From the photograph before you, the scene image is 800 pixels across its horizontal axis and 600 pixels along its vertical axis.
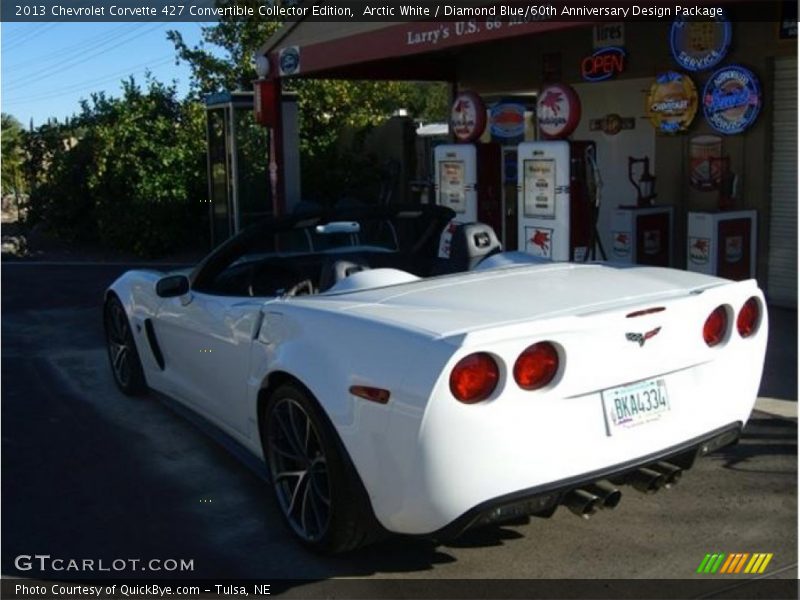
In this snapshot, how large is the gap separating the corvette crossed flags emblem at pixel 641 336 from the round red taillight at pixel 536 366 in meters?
0.33

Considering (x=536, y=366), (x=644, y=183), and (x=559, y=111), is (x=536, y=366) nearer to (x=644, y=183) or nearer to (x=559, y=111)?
(x=559, y=111)

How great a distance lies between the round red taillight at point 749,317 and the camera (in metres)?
4.09

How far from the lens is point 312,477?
400 centimetres

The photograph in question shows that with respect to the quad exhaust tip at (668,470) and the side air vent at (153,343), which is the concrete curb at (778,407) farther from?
the side air vent at (153,343)

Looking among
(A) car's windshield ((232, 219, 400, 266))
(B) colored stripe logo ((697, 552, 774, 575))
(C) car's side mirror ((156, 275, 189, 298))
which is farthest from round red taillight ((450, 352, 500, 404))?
(C) car's side mirror ((156, 275, 189, 298))

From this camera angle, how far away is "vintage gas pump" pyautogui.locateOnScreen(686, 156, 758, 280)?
9.65 metres

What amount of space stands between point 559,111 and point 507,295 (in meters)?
5.95

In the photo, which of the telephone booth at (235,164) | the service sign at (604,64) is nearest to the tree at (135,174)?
the telephone booth at (235,164)

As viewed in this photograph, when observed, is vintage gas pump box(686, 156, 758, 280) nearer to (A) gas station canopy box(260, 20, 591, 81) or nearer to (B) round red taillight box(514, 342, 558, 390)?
(A) gas station canopy box(260, 20, 591, 81)

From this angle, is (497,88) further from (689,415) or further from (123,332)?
(689,415)

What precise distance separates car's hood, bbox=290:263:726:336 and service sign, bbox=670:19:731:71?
249 inches

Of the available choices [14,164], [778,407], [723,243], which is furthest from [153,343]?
[14,164]

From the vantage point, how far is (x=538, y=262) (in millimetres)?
5051

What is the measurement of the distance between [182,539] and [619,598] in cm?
195
